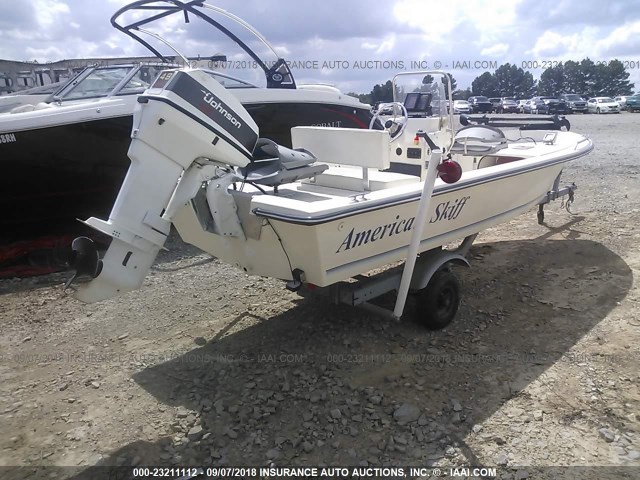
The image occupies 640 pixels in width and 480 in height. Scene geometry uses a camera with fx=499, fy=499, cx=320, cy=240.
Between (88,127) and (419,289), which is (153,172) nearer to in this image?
(419,289)

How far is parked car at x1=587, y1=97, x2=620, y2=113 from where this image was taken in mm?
27641

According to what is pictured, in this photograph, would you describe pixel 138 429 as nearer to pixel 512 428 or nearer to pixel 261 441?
pixel 261 441

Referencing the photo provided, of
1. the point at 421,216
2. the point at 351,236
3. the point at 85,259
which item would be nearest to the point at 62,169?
the point at 85,259

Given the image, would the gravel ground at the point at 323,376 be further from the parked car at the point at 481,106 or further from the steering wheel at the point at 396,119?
the parked car at the point at 481,106

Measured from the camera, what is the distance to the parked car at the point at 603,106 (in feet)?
90.7

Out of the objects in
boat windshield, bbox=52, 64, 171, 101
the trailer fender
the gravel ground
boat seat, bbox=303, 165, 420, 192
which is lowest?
the gravel ground

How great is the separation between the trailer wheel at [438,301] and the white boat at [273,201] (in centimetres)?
2

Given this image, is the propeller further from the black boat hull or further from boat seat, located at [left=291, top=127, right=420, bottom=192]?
the black boat hull

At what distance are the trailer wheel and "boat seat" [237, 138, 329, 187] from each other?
1216 mm

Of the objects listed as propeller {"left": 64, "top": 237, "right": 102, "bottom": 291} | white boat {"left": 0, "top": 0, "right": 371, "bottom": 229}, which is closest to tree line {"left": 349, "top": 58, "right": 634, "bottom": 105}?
white boat {"left": 0, "top": 0, "right": 371, "bottom": 229}

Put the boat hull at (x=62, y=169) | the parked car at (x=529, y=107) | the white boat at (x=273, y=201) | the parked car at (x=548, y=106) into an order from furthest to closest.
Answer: the parked car at (x=529, y=107) < the parked car at (x=548, y=106) < the boat hull at (x=62, y=169) < the white boat at (x=273, y=201)

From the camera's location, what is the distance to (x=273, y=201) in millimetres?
2844

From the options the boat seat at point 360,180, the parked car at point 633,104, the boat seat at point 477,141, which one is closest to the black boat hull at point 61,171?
the boat seat at point 360,180

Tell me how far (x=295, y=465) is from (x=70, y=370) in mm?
1775
